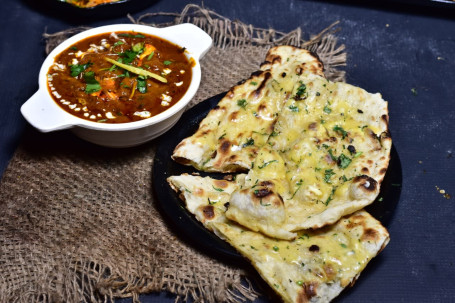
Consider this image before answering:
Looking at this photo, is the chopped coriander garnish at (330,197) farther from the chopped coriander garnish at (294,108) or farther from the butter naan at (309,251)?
the chopped coriander garnish at (294,108)

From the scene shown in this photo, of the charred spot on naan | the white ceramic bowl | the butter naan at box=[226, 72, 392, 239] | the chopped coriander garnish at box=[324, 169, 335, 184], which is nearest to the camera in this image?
the charred spot on naan

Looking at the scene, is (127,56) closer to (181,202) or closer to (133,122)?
(133,122)

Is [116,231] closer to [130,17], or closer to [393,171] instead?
[393,171]

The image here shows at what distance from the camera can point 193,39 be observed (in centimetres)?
355

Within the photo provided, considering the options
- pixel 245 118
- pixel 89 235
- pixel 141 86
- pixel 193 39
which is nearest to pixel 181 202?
pixel 89 235

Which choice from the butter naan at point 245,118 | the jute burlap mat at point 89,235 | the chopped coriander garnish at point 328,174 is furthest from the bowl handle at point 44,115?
the chopped coriander garnish at point 328,174

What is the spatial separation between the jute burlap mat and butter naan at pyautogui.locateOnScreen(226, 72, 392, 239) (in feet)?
1.31

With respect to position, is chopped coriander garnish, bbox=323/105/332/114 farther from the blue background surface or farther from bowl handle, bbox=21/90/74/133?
bowl handle, bbox=21/90/74/133

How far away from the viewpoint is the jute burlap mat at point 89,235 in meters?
2.76

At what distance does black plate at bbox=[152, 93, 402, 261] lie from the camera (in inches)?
107

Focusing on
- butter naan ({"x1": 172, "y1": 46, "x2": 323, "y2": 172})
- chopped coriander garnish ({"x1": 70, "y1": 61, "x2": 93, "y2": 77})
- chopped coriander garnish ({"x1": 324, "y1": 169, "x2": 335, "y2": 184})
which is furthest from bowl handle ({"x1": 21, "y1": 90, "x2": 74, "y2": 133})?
chopped coriander garnish ({"x1": 324, "y1": 169, "x2": 335, "y2": 184})

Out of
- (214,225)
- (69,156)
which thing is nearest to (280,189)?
(214,225)

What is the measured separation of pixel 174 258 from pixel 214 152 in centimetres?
66

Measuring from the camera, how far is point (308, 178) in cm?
289
